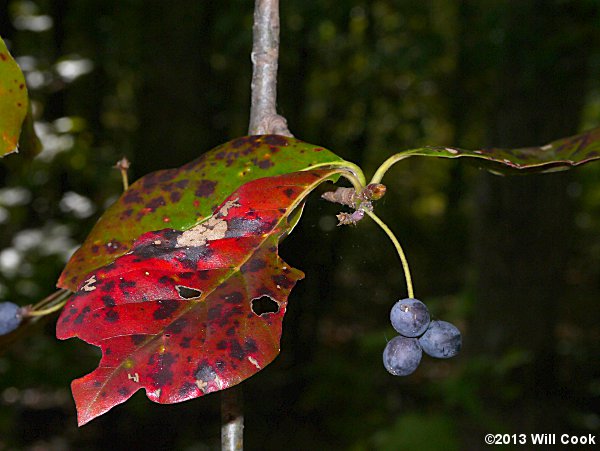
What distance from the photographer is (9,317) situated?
1.10 m

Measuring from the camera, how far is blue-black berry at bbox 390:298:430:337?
2.73 ft

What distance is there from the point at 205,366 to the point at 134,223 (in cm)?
33

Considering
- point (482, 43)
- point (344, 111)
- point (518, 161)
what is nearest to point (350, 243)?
point (344, 111)

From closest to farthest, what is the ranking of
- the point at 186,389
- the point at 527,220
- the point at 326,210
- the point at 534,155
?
1. the point at 186,389
2. the point at 534,155
3. the point at 326,210
4. the point at 527,220

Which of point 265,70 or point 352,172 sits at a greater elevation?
point 265,70

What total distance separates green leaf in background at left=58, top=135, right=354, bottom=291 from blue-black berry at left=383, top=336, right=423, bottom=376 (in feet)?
0.81

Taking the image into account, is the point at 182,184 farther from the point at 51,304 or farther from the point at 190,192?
the point at 51,304

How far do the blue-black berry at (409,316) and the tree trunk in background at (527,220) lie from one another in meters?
3.17

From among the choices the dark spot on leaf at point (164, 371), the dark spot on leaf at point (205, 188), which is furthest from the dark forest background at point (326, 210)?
the dark spot on leaf at point (164, 371)

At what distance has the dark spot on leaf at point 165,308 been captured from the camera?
0.73 m

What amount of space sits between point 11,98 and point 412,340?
64cm

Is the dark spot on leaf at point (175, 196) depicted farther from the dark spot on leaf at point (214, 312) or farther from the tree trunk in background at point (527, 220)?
the tree trunk in background at point (527, 220)

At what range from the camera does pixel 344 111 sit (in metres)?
6.70

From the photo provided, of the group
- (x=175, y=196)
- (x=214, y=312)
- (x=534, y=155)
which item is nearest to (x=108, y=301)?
(x=214, y=312)
